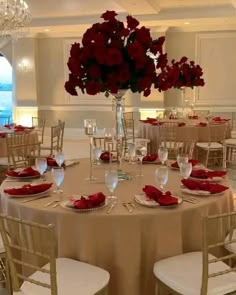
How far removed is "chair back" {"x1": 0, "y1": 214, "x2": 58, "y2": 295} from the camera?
6.72 ft

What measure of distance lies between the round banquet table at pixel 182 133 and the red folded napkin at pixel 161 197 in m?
3.63

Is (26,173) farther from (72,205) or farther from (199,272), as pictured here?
(199,272)

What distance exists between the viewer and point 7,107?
12.1 meters

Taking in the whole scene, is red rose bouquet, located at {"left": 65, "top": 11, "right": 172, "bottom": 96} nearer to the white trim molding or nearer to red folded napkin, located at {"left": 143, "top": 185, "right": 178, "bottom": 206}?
red folded napkin, located at {"left": 143, "top": 185, "right": 178, "bottom": 206}

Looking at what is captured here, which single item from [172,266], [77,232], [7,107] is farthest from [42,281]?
[7,107]

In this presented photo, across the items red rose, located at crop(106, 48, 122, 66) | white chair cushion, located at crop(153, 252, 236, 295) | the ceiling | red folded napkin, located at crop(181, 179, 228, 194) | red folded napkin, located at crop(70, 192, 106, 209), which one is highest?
the ceiling

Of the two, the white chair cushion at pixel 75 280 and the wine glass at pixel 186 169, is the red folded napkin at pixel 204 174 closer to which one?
the wine glass at pixel 186 169

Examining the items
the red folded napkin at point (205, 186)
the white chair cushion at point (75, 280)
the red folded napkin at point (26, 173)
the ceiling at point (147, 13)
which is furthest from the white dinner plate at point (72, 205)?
the ceiling at point (147, 13)

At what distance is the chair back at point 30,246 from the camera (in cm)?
205

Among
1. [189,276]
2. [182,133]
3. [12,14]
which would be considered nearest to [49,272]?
[189,276]

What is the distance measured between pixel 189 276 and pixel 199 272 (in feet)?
0.23

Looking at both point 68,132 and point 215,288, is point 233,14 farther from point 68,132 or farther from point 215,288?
point 215,288

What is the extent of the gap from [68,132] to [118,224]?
27.8 feet

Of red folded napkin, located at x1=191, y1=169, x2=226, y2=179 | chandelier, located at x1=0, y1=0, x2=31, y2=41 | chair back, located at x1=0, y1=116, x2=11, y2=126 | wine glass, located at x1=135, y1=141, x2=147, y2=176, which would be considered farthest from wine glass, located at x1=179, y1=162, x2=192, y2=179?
chair back, located at x1=0, y1=116, x2=11, y2=126
